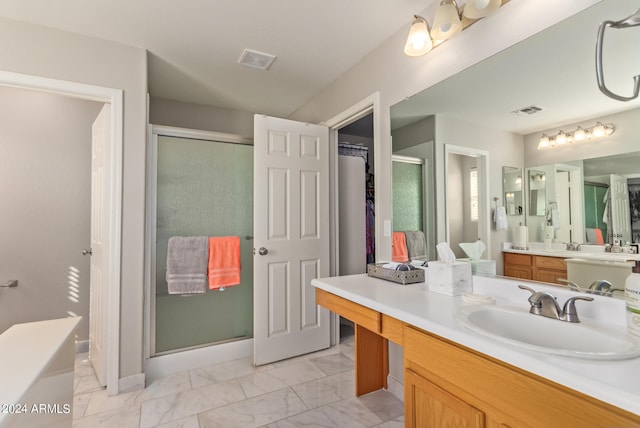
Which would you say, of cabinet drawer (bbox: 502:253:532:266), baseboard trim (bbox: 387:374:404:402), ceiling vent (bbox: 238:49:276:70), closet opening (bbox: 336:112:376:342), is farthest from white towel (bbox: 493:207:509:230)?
ceiling vent (bbox: 238:49:276:70)

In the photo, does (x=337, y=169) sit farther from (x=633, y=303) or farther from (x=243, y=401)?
(x=633, y=303)

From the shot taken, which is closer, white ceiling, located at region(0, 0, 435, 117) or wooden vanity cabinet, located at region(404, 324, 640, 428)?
wooden vanity cabinet, located at region(404, 324, 640, 428)

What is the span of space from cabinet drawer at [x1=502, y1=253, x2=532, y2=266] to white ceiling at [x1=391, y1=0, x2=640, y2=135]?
551mm

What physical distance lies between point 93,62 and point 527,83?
2.59 metres

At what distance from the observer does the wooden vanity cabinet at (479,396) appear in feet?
2.27

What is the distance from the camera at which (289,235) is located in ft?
8.74

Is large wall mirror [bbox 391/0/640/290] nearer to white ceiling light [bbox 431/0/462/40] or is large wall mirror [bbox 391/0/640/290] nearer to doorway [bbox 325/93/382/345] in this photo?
white ceiling light [bbox 431/0/462/40]

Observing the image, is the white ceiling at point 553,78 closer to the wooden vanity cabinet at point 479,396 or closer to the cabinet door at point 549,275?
the cabinet door at point 549,275

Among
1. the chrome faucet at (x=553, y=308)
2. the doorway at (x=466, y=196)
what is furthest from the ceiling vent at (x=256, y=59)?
the chrome faucet at (x=553, y=308)

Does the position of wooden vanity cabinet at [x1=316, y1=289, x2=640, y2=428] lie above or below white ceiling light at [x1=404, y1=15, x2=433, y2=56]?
below

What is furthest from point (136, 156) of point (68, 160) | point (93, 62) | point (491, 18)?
point (491, 18)

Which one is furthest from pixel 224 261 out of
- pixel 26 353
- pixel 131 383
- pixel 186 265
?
pixel 26 353

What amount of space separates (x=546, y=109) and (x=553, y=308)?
0.81 meters

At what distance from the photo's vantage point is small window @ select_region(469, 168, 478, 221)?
1.62 m
